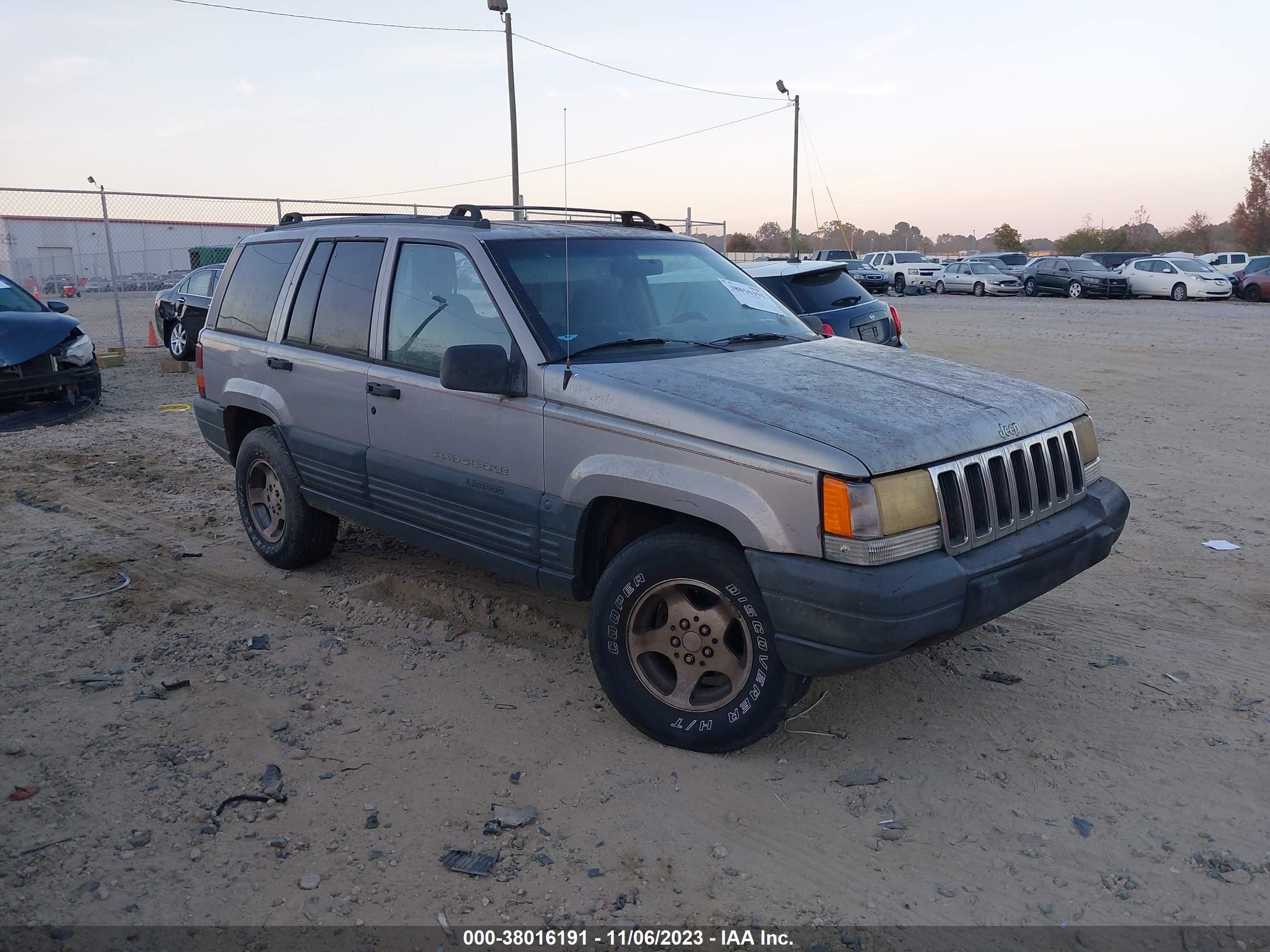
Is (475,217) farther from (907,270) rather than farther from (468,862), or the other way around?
(907,270)

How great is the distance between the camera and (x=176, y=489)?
768 centimetres

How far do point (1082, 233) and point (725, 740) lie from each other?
222 feet

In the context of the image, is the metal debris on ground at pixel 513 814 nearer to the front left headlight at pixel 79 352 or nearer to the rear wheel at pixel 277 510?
the rear wheel at pixel 277 510

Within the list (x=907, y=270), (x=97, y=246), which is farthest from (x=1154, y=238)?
(x=97, y=246)

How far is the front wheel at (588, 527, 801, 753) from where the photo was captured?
11.2 ft

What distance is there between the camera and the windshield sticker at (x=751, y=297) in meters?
4.88

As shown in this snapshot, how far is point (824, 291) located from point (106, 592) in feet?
21.5

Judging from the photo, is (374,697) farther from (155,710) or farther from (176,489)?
(176,489)

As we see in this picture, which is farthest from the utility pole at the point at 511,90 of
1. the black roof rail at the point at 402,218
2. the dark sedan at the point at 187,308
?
the black roof rail at the point at 402,218

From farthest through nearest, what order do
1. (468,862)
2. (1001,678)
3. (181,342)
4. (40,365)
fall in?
1. (181,342)
2. (40,365)
3. (1001,678)
4. (468,862)

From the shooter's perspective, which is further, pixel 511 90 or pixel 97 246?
pixel 97 246

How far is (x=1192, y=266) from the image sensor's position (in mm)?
29969

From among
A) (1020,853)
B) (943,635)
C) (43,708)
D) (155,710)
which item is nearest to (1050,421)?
(943,635)

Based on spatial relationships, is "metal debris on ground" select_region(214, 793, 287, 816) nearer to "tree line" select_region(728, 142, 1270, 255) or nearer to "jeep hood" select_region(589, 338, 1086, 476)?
"jeep hood" select_region(589, 338, 1086, 476)
